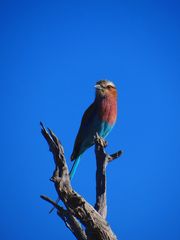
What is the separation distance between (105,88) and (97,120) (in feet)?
2.53

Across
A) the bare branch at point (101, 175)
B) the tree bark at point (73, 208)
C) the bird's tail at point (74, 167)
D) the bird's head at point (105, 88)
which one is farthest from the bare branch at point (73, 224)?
the bird's head at point (105, 88)

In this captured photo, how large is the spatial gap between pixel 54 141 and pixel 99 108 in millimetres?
3447

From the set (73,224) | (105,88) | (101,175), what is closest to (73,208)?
(73,224)

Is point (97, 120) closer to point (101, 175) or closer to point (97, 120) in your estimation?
point (97, 120)

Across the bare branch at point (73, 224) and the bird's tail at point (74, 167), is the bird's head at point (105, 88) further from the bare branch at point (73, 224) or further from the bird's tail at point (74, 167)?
the bare branch at point (73, 224)

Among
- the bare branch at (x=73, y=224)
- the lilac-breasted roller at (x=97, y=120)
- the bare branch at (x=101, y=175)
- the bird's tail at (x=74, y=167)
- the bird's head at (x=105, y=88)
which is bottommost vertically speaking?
the bare branch at (x=73, y=224)

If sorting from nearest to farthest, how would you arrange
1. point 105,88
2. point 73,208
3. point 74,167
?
point 73,208
point 74,167
point 105,88

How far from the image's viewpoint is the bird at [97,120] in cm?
755

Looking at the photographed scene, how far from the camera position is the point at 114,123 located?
7.74 metres

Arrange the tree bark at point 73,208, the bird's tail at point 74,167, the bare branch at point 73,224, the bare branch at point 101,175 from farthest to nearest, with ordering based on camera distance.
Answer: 1. the bird's tail at point 74,167
2. the bare branch at point 101,175
3. the bare branch at point 73,224
4. the tree bark at point 73,208

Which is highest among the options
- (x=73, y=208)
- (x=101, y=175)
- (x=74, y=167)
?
(x=74, y=167)

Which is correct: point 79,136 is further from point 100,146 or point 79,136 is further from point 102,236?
point 102,236

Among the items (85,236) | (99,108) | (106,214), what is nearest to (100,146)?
(106,214)

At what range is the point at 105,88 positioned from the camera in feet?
26.1
